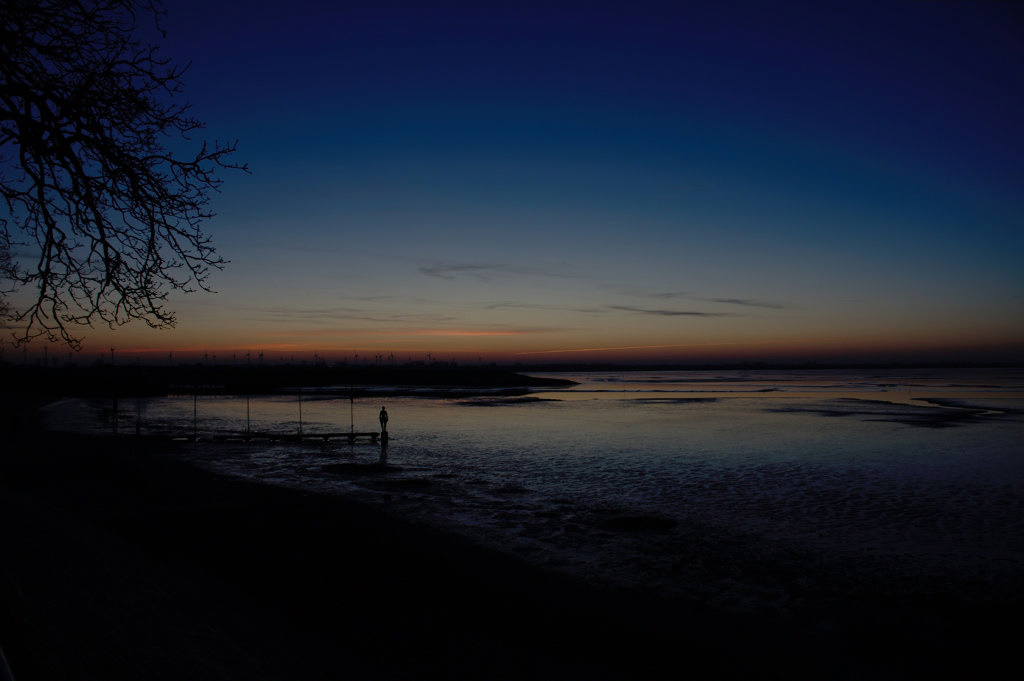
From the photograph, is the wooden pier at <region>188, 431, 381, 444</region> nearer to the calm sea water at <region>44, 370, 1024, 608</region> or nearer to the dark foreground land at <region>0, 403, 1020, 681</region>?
the calm sea water at <region>44, 370, 1024, 608</region>

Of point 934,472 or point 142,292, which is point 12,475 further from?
point 934,472

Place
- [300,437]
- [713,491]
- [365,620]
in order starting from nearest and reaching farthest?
[365,620] < [713,491] < [300,437]

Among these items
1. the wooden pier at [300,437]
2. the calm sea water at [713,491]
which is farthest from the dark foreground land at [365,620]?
the wooden pier at [300,437]

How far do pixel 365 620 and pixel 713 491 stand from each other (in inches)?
503

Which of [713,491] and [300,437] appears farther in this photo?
[300,437]

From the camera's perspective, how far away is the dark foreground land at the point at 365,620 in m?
6.39

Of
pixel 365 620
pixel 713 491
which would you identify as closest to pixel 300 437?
pixel 713 491

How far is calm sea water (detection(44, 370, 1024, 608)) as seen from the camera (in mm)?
11383

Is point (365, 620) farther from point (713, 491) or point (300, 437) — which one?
point (300, 437)

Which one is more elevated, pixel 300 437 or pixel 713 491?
pixel 300 437

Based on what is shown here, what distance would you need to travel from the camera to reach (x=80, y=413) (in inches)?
1964

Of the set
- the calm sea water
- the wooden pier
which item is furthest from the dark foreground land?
the wooden pier

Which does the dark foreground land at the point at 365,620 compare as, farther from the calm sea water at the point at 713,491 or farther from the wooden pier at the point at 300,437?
the wooden pier at the point at 300,437

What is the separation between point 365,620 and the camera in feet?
27.0
